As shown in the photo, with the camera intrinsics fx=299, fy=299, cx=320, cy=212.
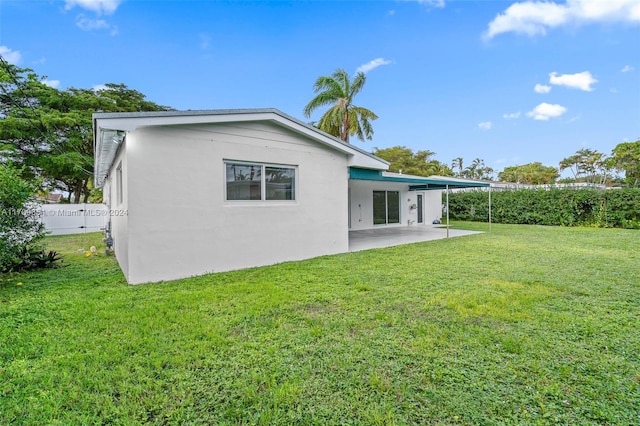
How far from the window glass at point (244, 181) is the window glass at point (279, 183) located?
0.70 feet

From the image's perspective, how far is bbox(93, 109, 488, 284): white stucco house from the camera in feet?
18.0

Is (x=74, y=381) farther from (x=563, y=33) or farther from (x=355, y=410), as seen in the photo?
(x=563, y=33)

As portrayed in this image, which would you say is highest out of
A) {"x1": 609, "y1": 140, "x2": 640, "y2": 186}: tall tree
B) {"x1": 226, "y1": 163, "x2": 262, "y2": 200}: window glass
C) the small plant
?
{"x1": 609, "y1": 140, "x2": 640, "y2": 186}: tall tree

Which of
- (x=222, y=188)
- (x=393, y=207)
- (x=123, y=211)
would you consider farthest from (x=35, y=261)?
(x=393, y=207)

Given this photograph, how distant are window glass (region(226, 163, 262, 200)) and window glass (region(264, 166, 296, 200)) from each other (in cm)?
21

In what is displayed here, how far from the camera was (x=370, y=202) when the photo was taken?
1599 cm

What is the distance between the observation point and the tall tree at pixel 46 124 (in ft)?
55.6

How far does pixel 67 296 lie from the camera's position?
15.7ft

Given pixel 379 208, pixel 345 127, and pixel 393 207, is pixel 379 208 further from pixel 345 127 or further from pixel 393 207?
pixel 345 127

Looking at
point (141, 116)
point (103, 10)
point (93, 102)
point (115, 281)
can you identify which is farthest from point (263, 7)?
point (93, 102)

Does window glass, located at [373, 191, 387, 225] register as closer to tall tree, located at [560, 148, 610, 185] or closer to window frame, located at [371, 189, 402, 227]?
window frame, located at [371, 189, 402, 227]

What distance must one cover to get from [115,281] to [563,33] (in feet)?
60.8

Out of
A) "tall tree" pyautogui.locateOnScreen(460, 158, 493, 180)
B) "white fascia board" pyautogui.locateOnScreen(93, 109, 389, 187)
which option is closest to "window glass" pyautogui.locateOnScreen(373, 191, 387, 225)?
"white fascia board" pyautogui.locateOnScreen(93, 109, 389, 187)

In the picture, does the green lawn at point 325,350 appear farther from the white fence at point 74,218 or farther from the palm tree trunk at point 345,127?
the palm tree trunk at point 345,127
